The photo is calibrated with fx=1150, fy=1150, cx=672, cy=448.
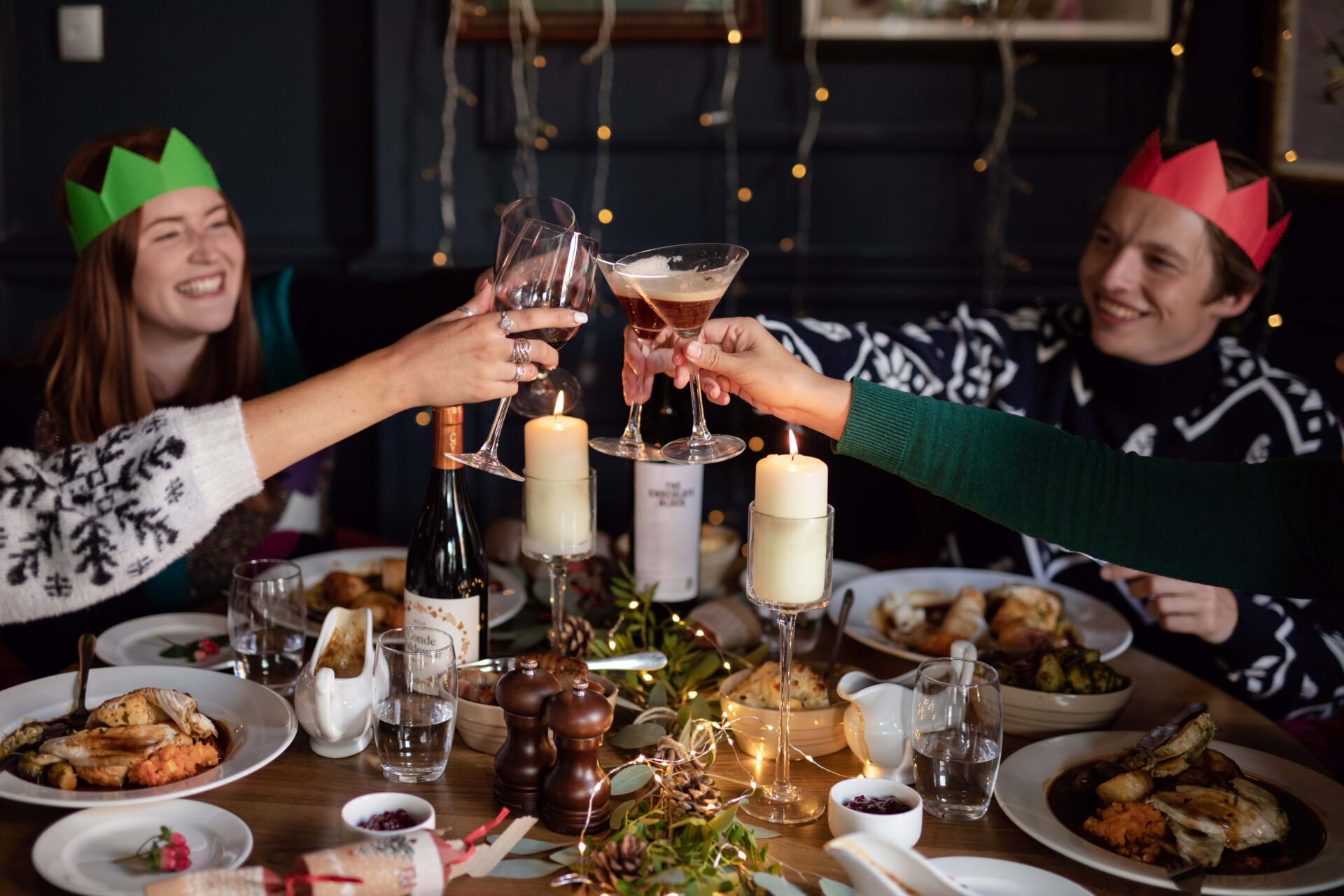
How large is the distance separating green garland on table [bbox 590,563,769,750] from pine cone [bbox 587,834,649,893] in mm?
246

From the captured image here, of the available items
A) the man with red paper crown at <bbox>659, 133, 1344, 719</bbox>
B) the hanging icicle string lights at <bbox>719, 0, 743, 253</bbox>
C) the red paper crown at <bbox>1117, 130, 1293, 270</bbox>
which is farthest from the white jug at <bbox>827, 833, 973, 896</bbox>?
the hanging icicle string lights at <bbox>719, 0, 743, 253</bbox>

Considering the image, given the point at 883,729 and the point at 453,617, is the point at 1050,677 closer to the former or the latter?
the point at 883,729

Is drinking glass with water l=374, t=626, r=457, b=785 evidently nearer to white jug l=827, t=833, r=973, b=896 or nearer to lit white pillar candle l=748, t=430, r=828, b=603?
lit white pillar candle l=748, t=430, r=828, b=603

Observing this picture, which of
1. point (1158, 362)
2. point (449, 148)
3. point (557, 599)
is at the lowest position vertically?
point (557, 599)

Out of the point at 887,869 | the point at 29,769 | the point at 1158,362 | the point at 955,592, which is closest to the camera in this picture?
the point at 887,869

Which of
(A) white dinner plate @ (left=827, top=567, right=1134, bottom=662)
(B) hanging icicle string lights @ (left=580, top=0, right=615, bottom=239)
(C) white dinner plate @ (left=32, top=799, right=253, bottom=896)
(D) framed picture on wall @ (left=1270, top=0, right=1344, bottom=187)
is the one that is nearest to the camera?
(C) white dinner plate @ (left=32, top=799, right=253, bottom=896)

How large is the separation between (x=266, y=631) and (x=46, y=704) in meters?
0.25

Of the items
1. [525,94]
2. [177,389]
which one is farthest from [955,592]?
[525,94]

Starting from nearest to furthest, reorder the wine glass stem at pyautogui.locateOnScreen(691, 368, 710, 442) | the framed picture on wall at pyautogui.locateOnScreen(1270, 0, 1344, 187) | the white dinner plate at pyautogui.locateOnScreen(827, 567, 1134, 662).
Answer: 1. the wine glass stem at pyautogui.locateOnScreen(691, 368, 710, 442)
2. the white dinner plate at pyautogui.locateOnScreen(827, 567, 1134, 662)
3. the framed picture on wall at pyautogui.locateOnScreen(1270, 0, 1344, 187)

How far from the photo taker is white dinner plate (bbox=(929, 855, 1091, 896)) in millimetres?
998

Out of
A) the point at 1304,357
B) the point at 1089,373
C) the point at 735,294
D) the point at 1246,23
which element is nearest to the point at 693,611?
the point at 1089,373

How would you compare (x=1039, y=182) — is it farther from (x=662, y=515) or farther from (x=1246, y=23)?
(x=662, y=515)

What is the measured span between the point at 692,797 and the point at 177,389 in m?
1.60

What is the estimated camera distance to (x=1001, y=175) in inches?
119
